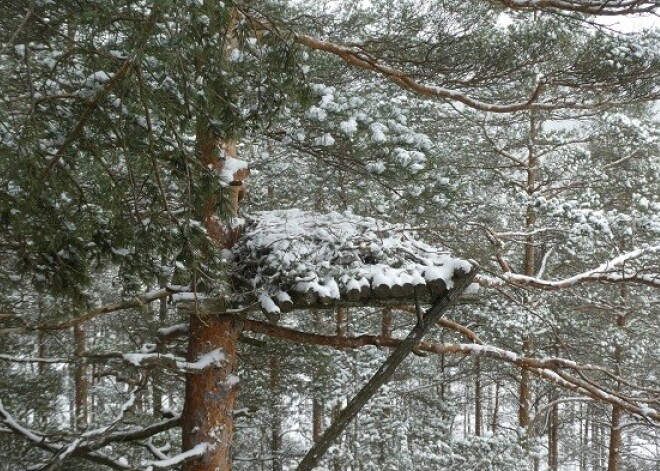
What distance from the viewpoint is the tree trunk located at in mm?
4297

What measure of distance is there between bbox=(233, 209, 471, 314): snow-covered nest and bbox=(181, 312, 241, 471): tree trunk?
551 millimetres

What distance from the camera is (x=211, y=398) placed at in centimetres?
437

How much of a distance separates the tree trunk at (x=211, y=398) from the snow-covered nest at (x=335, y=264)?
1.81ft

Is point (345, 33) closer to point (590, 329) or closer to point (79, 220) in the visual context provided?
point (79, 220)

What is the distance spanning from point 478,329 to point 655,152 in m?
5.09

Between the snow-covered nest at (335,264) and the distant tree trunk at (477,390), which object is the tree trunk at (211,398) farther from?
the distant tree trunk at (477,390)

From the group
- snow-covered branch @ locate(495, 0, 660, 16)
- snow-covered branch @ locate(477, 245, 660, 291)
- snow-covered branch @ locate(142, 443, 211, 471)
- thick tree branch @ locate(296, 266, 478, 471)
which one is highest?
snow-covered branch @ locate(495, 0, 660, 16)

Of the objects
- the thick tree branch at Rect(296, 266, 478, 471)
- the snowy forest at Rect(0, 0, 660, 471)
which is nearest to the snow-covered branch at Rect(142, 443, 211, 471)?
the snowy forest at Rect(0, 0, 660, 471)

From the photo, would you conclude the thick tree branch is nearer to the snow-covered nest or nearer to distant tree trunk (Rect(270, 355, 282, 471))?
the snow-covered nest

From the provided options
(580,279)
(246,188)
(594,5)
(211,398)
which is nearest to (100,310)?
(211,398)

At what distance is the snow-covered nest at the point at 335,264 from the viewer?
368cm

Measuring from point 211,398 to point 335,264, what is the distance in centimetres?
169

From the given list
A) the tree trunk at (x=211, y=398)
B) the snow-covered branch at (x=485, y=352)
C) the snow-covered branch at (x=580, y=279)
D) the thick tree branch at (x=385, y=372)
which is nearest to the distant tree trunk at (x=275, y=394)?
the tree trunk at (x=211, y=398)

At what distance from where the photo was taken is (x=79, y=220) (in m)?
3.49
